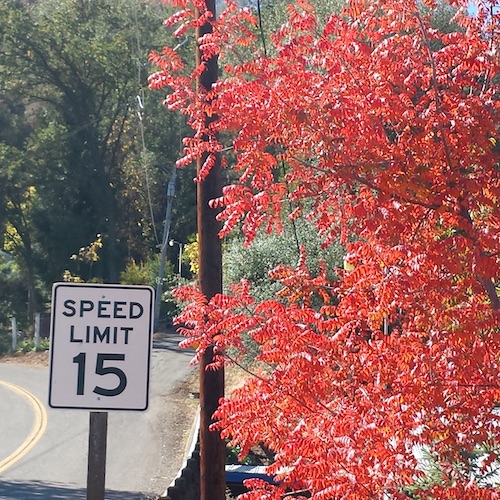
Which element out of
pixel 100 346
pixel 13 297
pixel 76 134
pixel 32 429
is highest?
pixel 76 134

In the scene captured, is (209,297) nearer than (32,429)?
Yes

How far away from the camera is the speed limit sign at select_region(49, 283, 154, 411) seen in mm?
4816

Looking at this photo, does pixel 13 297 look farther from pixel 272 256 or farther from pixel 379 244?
pixel 379 244

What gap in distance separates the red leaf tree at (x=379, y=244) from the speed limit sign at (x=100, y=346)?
1674mm

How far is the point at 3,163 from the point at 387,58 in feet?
147

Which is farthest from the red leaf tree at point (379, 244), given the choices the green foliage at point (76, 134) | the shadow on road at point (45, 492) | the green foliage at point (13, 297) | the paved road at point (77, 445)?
the green foliage at point (13, 297)

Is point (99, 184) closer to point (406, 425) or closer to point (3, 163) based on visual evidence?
point (3, 163)

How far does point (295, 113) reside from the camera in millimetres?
6133

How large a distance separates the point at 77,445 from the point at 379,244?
52.0 feet

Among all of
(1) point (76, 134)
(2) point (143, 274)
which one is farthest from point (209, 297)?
(1) point (76, 134)

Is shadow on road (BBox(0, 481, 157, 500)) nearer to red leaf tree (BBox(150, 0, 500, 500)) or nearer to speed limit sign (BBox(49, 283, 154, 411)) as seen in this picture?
red leaf tree (BBox(150, 0, 500, 500))

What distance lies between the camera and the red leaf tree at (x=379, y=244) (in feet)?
19.3

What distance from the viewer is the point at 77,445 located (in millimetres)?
20828

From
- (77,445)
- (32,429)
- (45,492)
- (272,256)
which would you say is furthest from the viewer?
(32,429)
